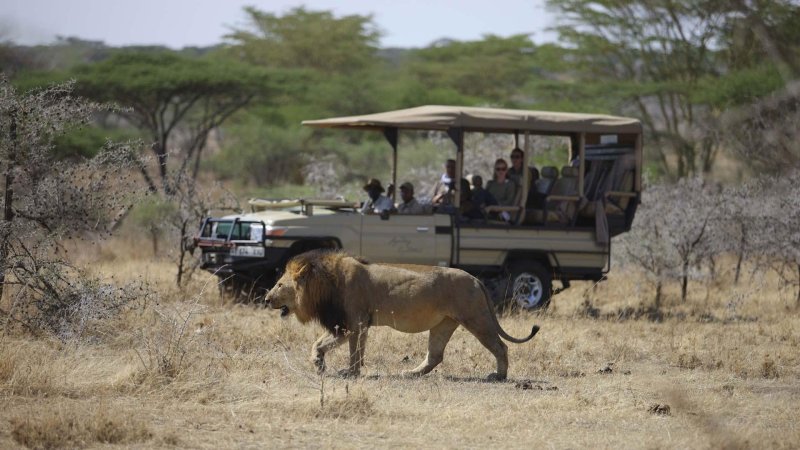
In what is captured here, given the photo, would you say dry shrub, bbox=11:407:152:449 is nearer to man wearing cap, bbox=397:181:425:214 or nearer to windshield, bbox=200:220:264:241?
windshield, bbox=200:220:264:241

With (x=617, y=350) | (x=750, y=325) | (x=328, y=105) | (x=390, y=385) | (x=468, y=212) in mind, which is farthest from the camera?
(x=328, y=105)

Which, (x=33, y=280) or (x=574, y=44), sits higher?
(x=574, y=44)

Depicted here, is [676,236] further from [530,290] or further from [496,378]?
[496,378]

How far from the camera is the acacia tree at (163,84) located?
27656mm

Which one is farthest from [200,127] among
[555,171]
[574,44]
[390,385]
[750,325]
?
[390,385]

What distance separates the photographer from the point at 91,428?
6.23m

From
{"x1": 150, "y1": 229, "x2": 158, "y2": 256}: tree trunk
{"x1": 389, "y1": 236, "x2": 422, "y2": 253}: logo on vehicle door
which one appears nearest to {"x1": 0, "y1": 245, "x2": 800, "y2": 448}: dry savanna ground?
{"x1": 389, "y1": 236, "x2": 422, "y2": 253}: logo on vehicle door

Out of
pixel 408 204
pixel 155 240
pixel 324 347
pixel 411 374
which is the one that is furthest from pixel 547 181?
pixel 155 240

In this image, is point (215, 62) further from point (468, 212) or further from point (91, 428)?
point (91, 428)

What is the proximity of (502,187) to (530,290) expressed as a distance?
131 centimetres

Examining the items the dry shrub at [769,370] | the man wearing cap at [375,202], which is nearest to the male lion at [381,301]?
the dry shrub at [769,370]

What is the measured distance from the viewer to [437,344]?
356 inches

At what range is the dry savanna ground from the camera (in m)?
6.45

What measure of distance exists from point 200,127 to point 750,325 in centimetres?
2318
